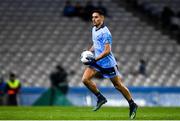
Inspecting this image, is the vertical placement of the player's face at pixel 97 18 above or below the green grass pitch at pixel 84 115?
above

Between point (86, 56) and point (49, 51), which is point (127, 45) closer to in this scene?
point (49, 51)

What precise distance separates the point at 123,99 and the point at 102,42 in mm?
Result: 11329

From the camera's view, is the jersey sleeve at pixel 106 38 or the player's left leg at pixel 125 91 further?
the jersey sleeve at pixel 106 38

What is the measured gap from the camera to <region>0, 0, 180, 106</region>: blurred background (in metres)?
30.0

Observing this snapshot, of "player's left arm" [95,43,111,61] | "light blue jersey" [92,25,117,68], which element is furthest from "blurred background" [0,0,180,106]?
"player's left arm" [95,43,111,61]

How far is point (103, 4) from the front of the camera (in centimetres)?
3344

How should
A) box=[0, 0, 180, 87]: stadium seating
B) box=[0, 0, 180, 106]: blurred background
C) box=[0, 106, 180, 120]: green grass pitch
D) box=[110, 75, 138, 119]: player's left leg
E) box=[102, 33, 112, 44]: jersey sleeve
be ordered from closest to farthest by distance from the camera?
box=[0, 106, 180, 120]: green grass pitch, box=[110, 75, 138, 119]: player's left leg, box=[102, 33, 112, 44]: jersey sleeve, box=[0, 0, 180, 106]: blurred background, box=[0, 0, 180, 87]: stadium seating

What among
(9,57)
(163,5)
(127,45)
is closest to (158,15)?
(163,5)

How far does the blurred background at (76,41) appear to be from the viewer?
30.0 meters

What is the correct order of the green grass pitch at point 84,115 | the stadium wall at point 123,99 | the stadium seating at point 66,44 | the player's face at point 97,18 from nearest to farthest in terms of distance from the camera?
the green grass pitch at point 84,115
the player's face at point 97,18
the stadium wall at point 123,99
the stadium seating at point 66,44

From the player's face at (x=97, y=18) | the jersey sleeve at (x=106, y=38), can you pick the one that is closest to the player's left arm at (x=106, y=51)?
the jersey sleeve at (x=106, y=38)

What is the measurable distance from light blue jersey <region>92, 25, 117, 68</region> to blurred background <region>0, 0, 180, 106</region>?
1214cm

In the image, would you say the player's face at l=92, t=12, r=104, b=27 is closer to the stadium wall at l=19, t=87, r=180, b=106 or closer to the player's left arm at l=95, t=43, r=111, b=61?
the player's left arm at l=95, t=43, r=111, b=61

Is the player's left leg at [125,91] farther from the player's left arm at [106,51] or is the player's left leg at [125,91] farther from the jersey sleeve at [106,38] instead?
the jersey sleeve at [106,38]
